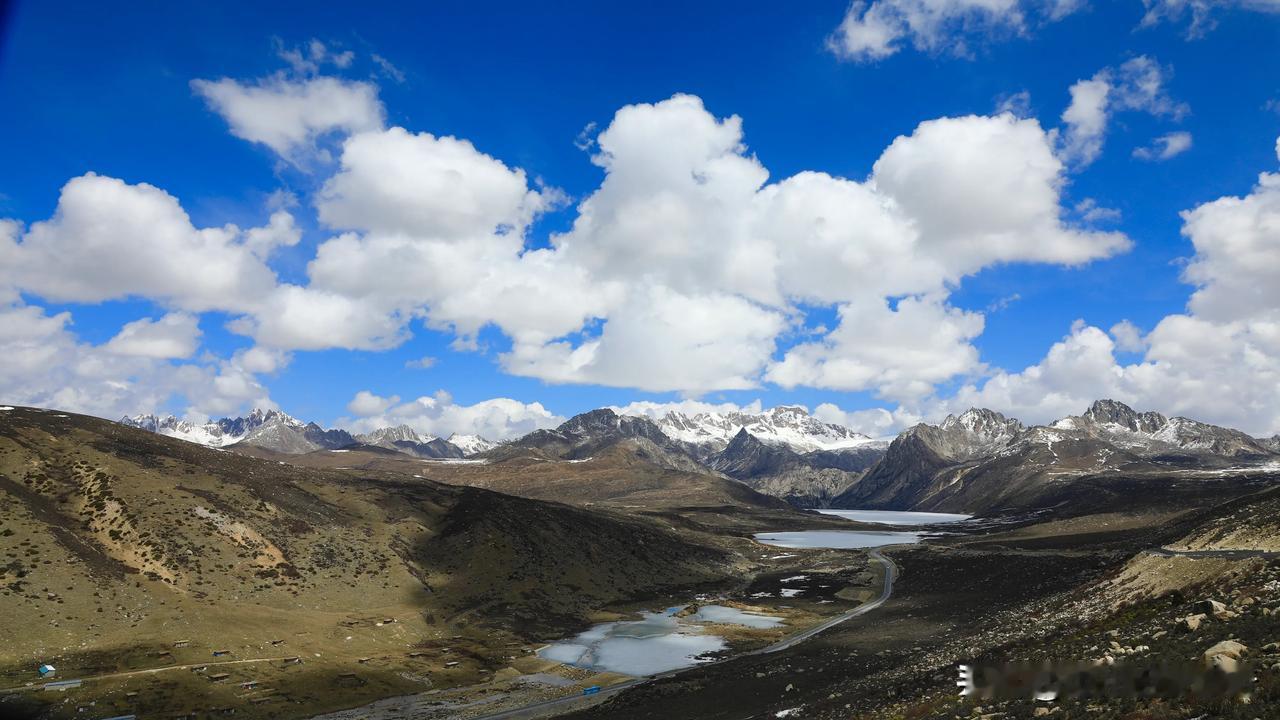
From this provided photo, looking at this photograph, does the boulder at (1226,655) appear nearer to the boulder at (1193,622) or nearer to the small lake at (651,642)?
the boulder at (1193,622)

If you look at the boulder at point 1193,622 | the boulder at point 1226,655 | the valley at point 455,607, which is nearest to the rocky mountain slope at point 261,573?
the valley at point 455,607

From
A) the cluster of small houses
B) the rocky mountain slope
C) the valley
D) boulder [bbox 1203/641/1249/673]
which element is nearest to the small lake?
the valley

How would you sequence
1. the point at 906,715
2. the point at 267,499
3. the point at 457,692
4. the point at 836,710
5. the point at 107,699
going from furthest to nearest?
the point at 267,499 < the point at 457,692 < the point at 107,699 < the point at 836,710 < the point at 906,715

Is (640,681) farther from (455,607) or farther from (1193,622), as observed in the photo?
(1193,622)

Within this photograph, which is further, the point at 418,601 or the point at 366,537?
the point at 366,537

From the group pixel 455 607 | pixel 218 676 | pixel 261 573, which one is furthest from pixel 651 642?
pixel 261 573

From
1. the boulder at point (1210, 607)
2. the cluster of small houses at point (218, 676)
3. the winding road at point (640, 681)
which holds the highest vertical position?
the boulder at point (1210, 607)

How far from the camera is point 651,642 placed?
101 m

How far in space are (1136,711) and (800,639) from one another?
7999 centimetres

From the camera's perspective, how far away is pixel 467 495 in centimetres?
17112

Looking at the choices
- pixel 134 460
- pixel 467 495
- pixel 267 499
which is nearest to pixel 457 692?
pixel 267 499

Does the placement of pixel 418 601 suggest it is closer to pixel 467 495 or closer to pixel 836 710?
pixel 467 495

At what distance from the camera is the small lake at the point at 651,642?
8806 centimetres

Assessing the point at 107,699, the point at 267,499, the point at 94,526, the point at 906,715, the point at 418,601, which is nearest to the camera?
the point at 906,715
